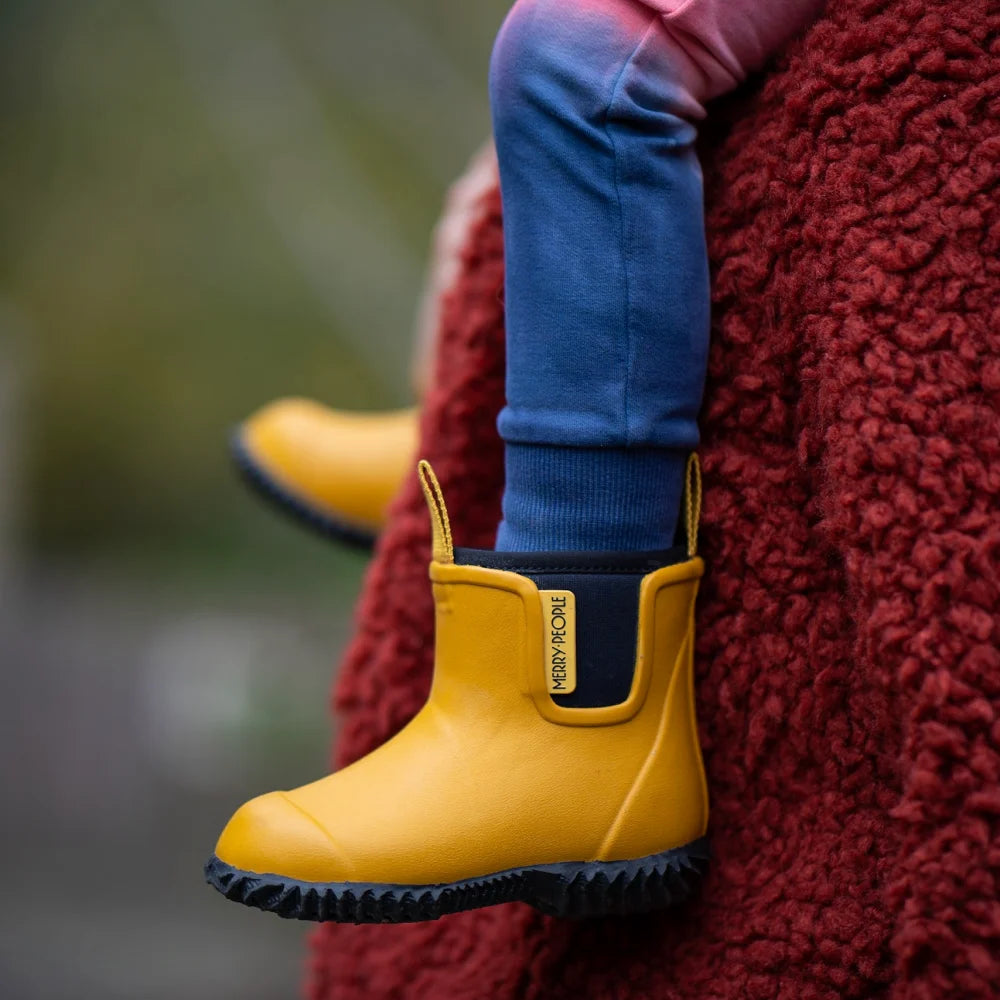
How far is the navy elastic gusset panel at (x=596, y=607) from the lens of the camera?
58cm

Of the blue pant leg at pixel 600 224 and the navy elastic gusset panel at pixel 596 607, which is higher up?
the blue pant leg at pixel 600 224

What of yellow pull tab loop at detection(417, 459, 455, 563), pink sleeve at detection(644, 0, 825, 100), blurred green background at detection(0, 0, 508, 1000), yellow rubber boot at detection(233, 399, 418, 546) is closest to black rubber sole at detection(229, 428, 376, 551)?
yellow rubber boot at detection(233, 399, 418, 546)

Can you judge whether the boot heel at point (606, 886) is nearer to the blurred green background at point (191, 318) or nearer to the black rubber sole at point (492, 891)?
→ the black rubber sole at point (492, 891)

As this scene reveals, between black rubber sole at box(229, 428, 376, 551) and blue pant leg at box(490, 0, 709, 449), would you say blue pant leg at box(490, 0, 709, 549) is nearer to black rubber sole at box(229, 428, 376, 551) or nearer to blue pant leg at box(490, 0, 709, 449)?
blue pant leg at box(490, 0, 709, 449)

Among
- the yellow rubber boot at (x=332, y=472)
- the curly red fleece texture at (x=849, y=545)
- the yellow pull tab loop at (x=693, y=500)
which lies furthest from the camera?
the yellow rubber boot at (x=332, y=472)

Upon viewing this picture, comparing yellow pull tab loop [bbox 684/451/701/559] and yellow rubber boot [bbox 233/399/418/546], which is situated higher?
yellow pull tab loop [bbox 684/451/701/559]

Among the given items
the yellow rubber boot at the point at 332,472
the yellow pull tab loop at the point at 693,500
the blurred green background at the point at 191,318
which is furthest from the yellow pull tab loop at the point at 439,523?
the blurred green background at the point at 191,318

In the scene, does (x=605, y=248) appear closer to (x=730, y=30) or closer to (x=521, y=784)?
(x=730, y=30)

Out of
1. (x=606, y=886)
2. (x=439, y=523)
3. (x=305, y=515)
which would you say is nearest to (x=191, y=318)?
(x=305, y=515)

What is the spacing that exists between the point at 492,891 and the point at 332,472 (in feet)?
1.90

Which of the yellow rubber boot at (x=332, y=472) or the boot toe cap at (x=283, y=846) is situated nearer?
the boot toe cap at (x=283, y=846)

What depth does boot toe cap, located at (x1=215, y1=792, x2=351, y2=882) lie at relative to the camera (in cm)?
55

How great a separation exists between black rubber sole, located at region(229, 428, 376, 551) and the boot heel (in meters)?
0.55

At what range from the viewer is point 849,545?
0.55 m
